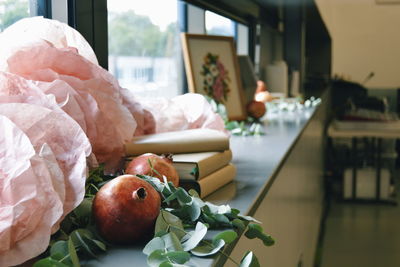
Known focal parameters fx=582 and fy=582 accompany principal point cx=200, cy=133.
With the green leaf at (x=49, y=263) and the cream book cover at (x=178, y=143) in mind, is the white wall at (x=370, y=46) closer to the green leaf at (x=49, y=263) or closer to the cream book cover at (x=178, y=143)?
the cream book cover at (x=178, y=143)

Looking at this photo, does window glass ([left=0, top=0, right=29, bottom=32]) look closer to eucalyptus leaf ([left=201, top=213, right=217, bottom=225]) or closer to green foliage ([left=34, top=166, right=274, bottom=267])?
green foliage ([left=34, top=166, right=274, bottom=267])

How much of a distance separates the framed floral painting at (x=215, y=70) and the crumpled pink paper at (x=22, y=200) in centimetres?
140

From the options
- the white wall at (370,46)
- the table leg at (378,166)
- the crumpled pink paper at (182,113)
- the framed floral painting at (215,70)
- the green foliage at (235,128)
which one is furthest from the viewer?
the white wall at (370,46)

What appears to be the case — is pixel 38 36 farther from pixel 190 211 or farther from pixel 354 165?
pixel 354 165

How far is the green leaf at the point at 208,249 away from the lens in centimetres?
55

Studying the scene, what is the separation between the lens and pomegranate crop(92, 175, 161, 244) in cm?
57

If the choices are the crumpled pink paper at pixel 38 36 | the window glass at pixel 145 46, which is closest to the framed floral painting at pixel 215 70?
the window glass at pixel 145 46

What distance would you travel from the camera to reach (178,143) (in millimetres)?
943

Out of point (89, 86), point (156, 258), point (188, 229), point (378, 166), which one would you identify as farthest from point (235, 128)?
point (378, 166)

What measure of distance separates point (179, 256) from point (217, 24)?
2.35 m

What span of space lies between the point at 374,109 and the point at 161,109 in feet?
15.6

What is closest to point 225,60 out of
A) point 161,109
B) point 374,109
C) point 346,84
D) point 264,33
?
point 161,109

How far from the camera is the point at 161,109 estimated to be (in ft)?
3.93

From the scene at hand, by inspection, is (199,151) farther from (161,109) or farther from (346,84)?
(346,84)
